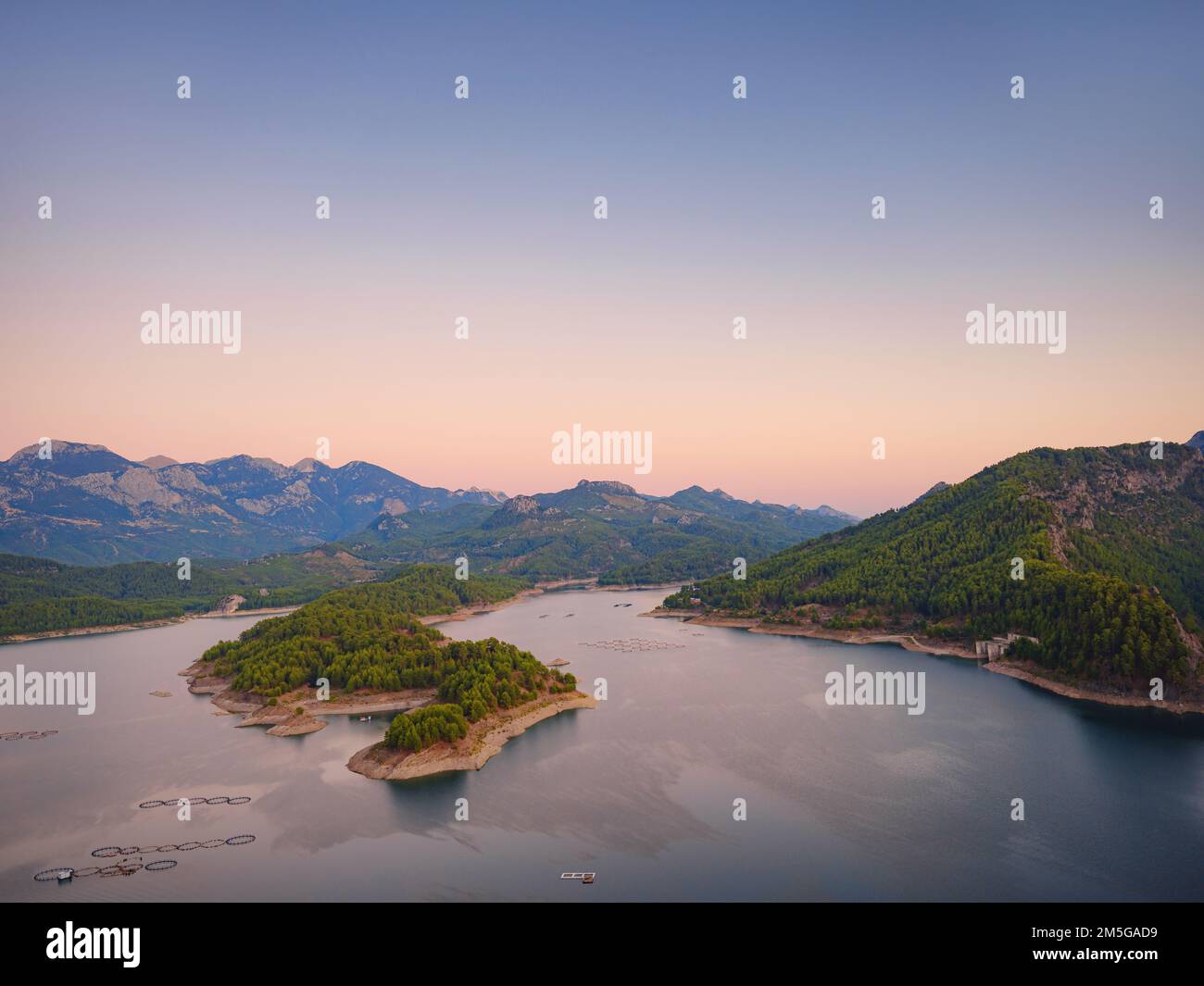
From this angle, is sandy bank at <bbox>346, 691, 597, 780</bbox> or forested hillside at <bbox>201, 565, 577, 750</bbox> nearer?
sandy bank at <bbox>346, 691, 597, 780</bbox>

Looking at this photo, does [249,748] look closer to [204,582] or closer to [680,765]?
[680,765]

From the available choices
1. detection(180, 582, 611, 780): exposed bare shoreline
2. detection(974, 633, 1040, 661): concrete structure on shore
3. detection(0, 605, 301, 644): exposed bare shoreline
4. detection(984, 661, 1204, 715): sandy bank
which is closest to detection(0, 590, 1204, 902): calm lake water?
detection(180, 582, 611, 780): exposed bare shoreline

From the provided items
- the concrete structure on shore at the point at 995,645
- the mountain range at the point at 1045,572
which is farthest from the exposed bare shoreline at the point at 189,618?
the concrete structure on shore at the point at 995,645

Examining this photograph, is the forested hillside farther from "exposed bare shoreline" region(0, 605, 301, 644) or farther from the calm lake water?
"exposed bare shoreline" region(0, 605, 301, 644)

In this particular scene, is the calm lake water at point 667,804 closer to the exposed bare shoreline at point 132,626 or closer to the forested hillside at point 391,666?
the forested hillside at point 391,666

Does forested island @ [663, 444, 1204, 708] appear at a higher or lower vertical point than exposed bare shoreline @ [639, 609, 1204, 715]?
higher

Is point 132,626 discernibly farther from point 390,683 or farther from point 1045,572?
point 1045,572

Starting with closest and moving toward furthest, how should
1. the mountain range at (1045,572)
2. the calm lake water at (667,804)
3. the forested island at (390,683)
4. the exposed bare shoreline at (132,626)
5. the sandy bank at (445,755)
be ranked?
the calm lake water at (667,804) → the sandy bank at (445,755) → the forested island at (390,683) → the mountain range at (1045,572) → the exposed bare shoreline at (132,626)

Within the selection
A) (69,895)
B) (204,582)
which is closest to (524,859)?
(69,895)
